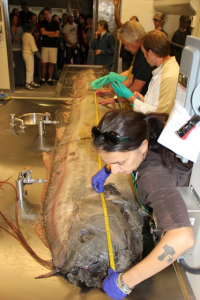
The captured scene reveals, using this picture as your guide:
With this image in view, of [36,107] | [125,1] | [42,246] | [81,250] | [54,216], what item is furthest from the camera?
[125,1]

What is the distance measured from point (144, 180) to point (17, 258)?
0.64 m

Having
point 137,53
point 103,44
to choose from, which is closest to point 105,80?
point 137,53

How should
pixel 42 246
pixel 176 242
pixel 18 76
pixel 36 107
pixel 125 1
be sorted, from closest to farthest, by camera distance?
1. pixel 176 242
2. pixel 42 246
3. pixel 36 107
4. pixel 125 1
5. pixel 18 76

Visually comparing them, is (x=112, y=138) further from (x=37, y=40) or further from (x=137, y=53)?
(x=37, y=40)

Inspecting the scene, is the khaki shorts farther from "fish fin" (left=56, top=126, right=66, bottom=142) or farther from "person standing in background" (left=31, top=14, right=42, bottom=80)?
"fish fin" (left=56, top=126, right=66, bottom=142)

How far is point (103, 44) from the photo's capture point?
17.9 feet

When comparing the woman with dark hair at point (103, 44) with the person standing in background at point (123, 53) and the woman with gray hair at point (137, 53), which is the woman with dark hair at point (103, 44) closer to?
the person standing in background at point (123, 53)

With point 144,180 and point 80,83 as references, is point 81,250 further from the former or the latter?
point 80,83

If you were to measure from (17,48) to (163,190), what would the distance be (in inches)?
228

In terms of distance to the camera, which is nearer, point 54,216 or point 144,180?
point 144,180

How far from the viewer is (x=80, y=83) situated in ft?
12.3

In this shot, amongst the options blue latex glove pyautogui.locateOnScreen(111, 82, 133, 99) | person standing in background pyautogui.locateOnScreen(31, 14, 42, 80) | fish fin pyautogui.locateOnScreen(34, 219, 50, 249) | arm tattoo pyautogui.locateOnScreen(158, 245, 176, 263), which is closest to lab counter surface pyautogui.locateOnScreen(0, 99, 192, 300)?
fish fin pyautogui.locateOnScreen(34, 219, 50, 249)

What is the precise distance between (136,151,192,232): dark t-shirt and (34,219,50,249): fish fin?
510 mm

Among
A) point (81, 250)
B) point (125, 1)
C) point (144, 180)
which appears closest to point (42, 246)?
point (81, 250)
